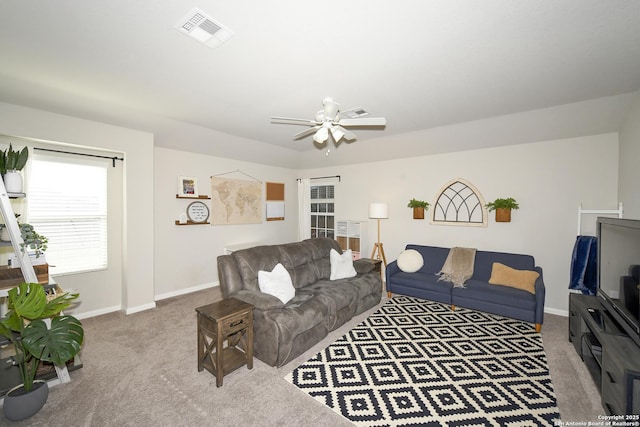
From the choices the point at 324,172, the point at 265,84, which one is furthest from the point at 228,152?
the point at 265,84

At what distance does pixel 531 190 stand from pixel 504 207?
0.46 meters

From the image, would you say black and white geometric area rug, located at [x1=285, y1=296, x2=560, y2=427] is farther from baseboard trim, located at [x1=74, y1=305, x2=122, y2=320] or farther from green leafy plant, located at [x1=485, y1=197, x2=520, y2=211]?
baseboard trim, located at [x1=74, y1=305, x2=122, y2=320]

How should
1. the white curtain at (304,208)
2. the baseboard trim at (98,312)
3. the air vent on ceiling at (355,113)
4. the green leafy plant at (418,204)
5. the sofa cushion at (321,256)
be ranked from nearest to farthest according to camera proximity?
the air vent on ceiling at (355,113) < the baseboard trim at (98,312) < the sofa cushion at (321,256) < the green leafy plant at (418,204) < the white curtain at (304,208)

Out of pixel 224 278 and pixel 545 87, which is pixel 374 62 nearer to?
pixel 545 87

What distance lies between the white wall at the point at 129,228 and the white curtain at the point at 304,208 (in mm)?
3347

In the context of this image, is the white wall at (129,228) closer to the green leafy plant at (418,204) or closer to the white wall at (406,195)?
the white wall at (406,195)

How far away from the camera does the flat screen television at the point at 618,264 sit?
1988 millimetres

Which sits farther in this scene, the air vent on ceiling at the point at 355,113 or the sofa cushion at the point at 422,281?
the sofa cushion at the point at 422,281

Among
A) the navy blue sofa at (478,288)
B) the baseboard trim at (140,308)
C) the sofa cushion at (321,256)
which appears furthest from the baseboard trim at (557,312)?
the baseboard trim at (140,308)

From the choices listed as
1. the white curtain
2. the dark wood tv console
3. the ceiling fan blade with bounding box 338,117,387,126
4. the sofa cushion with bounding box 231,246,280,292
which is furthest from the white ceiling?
the white curtain

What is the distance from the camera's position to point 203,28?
1.78 m

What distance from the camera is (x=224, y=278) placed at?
2.95 m

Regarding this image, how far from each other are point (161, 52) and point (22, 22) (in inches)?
30.9

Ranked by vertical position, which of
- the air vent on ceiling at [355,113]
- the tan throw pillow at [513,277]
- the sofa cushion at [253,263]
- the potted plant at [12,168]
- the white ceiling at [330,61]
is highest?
the white ceiling at [330,61]
